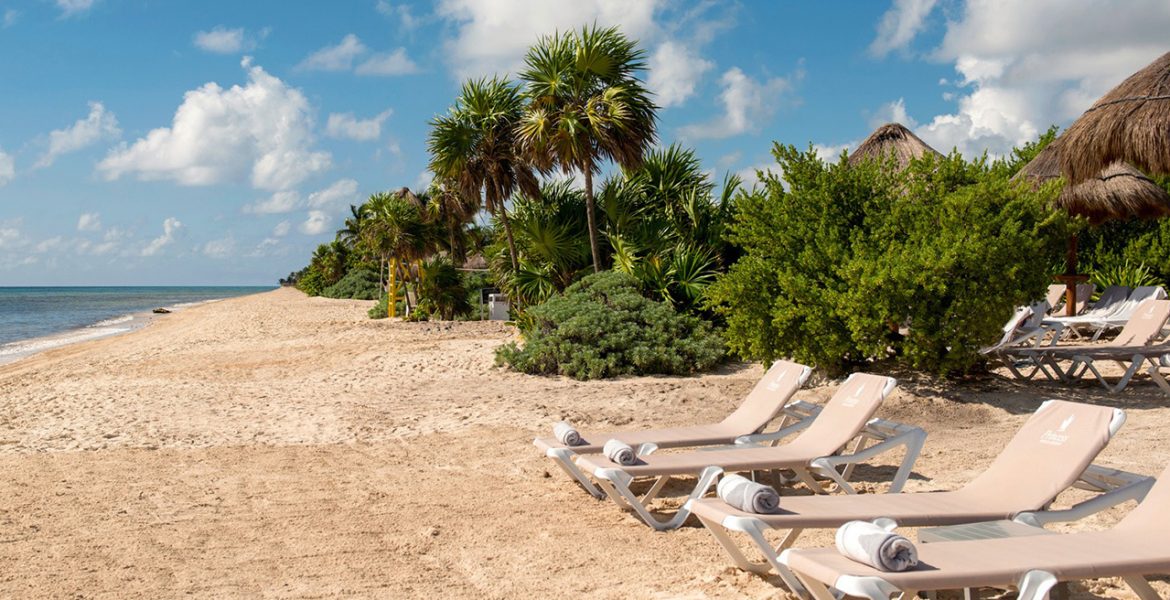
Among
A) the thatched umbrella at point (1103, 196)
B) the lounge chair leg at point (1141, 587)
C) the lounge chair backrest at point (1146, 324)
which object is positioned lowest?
the lounge chair leg at point (1141, 587)

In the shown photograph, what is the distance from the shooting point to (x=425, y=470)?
23.3 ft

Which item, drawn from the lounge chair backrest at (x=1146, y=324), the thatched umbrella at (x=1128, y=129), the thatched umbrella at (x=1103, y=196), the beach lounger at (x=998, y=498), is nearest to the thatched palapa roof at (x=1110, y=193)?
the thatched umbrella at (x=1103, y=196)

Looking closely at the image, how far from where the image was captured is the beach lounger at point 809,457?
529 centimetres

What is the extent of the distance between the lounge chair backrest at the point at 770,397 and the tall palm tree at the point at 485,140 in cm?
1262

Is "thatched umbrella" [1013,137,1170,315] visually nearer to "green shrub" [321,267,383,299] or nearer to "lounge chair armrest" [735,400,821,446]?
"lounge chair armrest" [735,400,821,446]

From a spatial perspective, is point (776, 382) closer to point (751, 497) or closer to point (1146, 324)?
point (751, 497)

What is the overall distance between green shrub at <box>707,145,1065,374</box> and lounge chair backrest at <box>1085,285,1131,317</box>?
5609 mm

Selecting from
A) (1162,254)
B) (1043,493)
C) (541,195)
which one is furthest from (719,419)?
(1162,254)

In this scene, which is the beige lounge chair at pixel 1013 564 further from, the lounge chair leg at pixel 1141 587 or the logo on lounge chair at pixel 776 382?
the logo on lounge chair at pixel 776 382

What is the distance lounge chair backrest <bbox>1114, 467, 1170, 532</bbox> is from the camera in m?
3.68

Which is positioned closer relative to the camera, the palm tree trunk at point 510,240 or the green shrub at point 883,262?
the green shrub at point 883,262

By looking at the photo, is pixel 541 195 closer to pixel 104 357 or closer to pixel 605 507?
pixel 104 357

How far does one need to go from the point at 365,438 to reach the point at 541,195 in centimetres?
1033

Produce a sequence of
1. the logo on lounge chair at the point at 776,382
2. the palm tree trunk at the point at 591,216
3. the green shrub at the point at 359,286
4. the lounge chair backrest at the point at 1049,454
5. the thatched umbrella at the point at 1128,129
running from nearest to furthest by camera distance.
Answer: the lounge chair backrest at the point at 1049,454 < the logo on lounge chair at the point at 776,382 < the thatched umbrella at the point at 1128,129 < the palm tree trunk at the point at 591,216 < the green shrub at the point at 359,286
